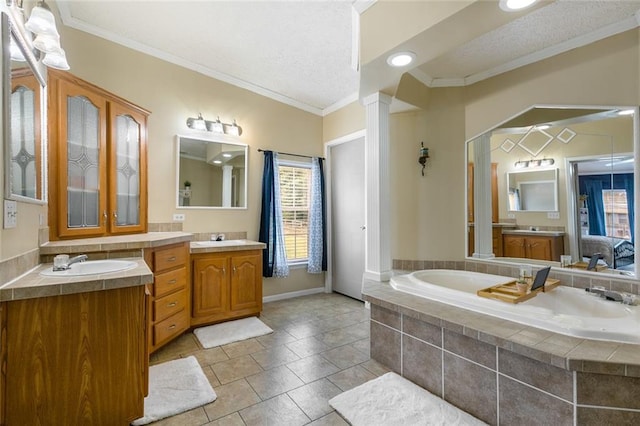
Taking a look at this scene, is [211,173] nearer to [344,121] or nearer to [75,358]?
[344,121]

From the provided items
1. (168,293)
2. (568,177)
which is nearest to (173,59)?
(168,293)

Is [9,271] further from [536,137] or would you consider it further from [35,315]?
[536,137]

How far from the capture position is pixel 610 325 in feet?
4.90

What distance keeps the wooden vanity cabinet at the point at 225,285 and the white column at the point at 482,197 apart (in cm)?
235

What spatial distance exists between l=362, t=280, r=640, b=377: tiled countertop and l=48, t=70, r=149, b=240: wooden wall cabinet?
247 centimetres

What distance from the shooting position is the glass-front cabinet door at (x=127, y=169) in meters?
2.49

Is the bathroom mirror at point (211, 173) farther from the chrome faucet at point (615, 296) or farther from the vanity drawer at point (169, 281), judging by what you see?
the chrome faucet at point (615, 296)

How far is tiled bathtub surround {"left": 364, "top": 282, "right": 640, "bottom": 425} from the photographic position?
1.24 metres

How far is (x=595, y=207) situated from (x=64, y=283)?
3.56 meters

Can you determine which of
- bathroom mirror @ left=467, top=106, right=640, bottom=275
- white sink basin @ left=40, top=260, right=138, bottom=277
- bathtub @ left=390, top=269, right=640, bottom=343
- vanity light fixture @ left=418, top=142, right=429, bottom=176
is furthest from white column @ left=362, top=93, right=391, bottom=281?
white sink basin @ left=40, top=260, right=138, bottom=277

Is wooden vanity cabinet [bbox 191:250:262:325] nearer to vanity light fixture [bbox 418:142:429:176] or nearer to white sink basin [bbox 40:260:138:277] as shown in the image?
white sink basin [bbox 40:260:138:277]

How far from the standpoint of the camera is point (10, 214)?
4.47 feet

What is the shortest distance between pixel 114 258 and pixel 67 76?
1415 mm

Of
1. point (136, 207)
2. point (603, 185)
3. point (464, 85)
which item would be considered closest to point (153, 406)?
point (136, 207)
